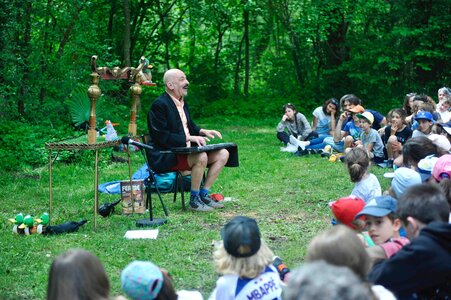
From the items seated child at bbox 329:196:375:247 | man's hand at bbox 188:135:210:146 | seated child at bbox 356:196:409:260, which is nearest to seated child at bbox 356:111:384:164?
man's hand at bbox 188:135:210:146

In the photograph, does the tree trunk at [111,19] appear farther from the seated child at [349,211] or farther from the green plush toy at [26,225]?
the seated child at [349,211]

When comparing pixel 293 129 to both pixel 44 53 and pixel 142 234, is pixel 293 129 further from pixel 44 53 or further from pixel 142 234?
pixel 142 234

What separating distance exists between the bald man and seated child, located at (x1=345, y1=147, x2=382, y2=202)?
2023mm

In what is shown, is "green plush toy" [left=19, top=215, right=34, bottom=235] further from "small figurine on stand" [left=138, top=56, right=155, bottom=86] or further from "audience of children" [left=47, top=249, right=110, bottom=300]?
"audience of children" [left=47, top=249, right=110, bottom=300]

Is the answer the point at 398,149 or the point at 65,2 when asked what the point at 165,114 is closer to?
the point at 398,149

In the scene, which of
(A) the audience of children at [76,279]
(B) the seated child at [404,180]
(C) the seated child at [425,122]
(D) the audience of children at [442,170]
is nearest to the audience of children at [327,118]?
(C) the seated child at [425,122]

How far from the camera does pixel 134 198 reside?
7.31 metres

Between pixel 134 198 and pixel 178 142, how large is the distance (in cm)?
74

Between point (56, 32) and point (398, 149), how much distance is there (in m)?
7.03

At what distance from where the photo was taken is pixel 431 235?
127 inches

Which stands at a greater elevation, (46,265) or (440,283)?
(440,283)

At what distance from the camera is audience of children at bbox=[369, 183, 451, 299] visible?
322 cm

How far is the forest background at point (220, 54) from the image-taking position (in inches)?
474

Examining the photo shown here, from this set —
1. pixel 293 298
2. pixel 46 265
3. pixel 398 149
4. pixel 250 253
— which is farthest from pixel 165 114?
pixel 293 298
